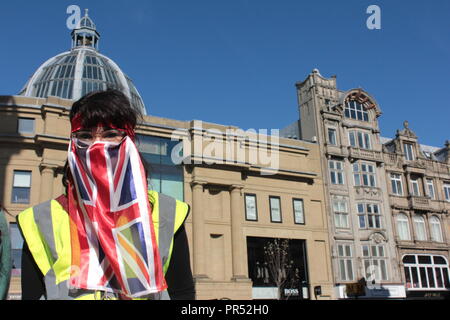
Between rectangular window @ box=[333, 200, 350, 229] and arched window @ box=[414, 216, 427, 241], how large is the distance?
23.9 ft

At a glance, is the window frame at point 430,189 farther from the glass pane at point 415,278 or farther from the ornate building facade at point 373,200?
the glass pane at point 415,278

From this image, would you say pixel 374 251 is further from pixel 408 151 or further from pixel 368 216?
pixel 408 151

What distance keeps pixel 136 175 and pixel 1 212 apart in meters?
1.05

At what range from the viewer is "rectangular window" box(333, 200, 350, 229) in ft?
126

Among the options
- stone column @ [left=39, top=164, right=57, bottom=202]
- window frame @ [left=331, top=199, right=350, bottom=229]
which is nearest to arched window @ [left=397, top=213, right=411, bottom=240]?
window frame @ [left=331, top=199, right=350, bottom=229]

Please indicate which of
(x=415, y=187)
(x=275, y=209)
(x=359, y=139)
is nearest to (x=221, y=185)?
(x=275, y=209)

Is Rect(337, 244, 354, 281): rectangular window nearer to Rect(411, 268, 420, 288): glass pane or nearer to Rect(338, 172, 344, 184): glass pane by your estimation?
Rect(338, 172, 344, 184): glass pane

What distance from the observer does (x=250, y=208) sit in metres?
36.0

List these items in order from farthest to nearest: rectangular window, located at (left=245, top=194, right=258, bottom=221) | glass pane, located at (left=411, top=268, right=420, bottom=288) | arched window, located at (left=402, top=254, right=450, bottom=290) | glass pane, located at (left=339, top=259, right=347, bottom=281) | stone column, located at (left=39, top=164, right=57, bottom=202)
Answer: arched window, located at (left=402, top=254, right=450, bottom=290)
glass pane, located at (left=411, top=268, right=420, bottom=288)
glass pane, located at (left=339, top=259, right=347, bottom=281)
rectangular window, located at (left=245, top=194, right=258, bottom=221)
stone column, located at (left=39, top=164, right=57, bottom=202)

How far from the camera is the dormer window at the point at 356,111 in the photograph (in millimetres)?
42219

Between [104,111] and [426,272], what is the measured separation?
42.6 meters

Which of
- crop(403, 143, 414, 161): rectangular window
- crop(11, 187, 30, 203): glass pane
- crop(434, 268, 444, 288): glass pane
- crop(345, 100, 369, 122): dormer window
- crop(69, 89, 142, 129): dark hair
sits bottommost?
crop(69, 89, 142, 129): dark hair

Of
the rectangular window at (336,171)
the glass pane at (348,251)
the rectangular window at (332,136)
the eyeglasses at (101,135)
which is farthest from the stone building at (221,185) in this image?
the eyeglasses at (101,135)
